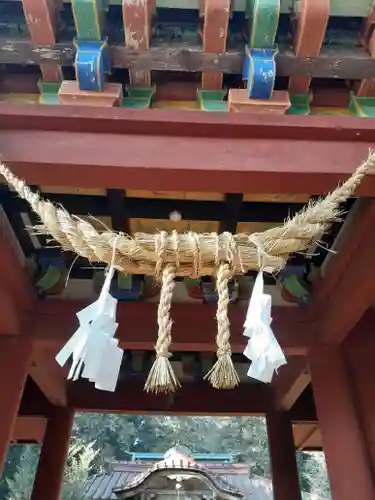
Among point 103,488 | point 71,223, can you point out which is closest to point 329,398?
point 71,223

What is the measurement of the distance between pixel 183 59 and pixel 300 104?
1.67 feet

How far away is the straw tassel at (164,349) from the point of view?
1.47m

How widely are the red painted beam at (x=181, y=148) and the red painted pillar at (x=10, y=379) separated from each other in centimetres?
140

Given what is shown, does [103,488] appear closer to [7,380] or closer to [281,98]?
[7,380]

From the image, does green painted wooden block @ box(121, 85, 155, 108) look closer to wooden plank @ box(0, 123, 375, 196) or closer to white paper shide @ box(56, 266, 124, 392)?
wooden plank @ box(0, 123, 375, 196)

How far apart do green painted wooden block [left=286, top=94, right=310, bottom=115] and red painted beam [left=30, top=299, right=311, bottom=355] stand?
4.49 feet

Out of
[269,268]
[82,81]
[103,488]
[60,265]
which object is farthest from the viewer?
[103,488]

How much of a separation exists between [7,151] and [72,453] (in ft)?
44.5

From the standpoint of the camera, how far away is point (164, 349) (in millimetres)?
1529

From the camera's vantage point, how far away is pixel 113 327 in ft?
5.27

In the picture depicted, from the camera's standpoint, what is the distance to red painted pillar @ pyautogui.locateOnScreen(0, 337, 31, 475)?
105 inches

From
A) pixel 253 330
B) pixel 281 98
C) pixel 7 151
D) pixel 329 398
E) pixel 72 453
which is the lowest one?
pixel 253 330

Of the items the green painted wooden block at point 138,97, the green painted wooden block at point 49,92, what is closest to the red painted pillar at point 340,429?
the green painted wooden block at point 138,97

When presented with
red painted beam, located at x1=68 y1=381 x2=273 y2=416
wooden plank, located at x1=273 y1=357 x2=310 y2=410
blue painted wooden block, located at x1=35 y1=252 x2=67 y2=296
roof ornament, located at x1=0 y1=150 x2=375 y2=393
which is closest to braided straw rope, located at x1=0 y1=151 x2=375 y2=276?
roof ornament, located at x1=0 y1=150 x2=375 y2=393
